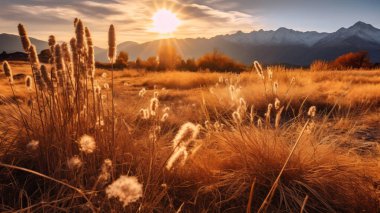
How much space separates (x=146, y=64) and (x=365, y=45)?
550 ft

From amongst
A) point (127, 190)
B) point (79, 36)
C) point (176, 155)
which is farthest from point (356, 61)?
point (127, 190)

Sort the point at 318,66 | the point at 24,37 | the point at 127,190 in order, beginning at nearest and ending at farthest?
the point at 127,190, the point at 24,37, the point at 318,66

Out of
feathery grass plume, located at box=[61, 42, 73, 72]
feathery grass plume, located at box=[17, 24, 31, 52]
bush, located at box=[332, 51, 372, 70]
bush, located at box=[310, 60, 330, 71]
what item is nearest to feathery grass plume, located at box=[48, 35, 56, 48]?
feathery grass plume, located at box=[61, 42, 73, 72]

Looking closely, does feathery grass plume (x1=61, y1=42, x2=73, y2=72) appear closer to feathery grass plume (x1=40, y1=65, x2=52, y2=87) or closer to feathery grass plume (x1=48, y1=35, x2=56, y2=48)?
feathery grass plume (x1=48, y1=35, x2=56, y2=48)

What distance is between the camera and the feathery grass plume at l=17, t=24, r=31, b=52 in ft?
6.88

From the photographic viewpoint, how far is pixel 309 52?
185750 millimetres

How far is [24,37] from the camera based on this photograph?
84.3 inches

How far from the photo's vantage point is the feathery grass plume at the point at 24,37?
210 cm

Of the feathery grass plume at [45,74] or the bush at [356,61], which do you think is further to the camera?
the bush at [356,61]

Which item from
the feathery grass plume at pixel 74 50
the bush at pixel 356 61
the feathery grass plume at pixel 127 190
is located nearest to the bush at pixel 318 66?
the bush at pixel 356 61

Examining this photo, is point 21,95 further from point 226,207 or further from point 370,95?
point 370,95

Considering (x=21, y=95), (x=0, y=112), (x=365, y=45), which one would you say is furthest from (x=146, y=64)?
(x=365, y=45)

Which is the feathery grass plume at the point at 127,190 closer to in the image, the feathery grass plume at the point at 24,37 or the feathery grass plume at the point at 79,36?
the feathery grass plume at the point at 79,36

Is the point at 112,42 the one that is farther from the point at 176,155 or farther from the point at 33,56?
the point at 176,155
